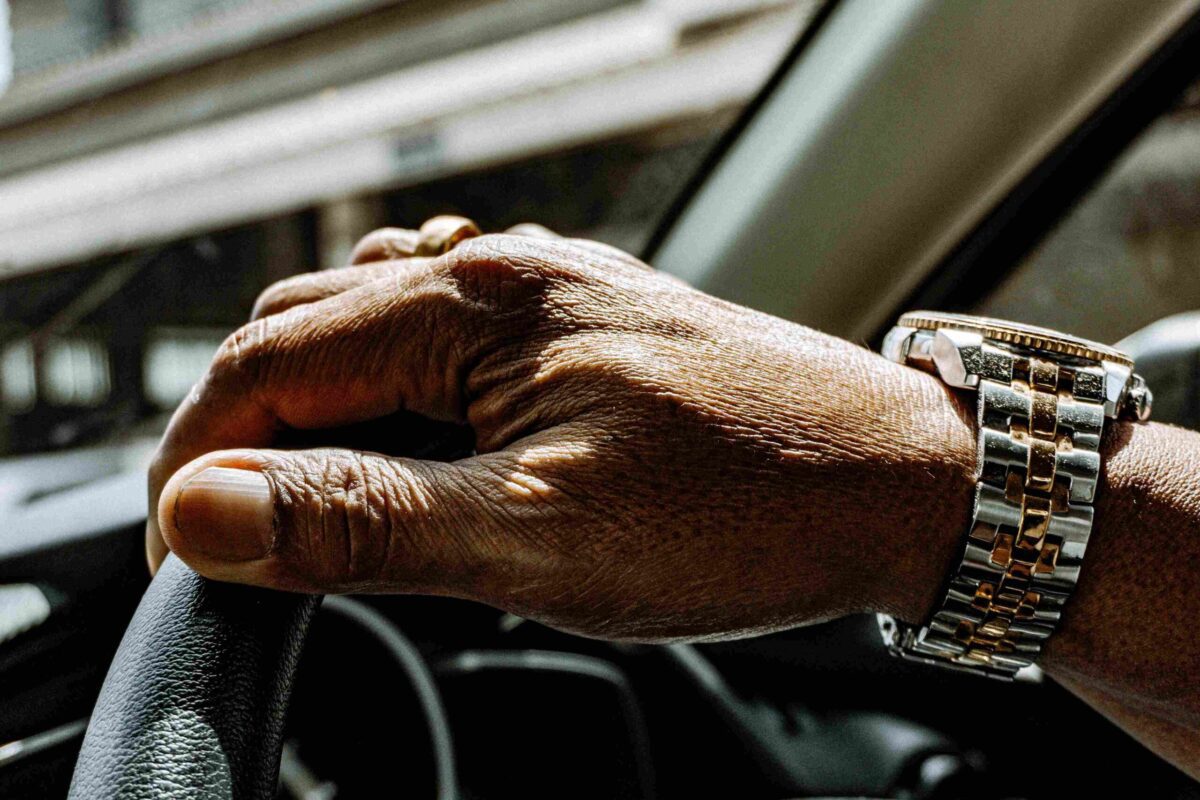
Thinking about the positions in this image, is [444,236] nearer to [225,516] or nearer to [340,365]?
[340,365]

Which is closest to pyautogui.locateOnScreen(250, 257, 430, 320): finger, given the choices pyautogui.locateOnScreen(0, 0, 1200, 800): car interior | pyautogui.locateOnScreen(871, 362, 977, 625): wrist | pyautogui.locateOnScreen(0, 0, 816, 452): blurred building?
pyautogui.locateOnScreen(0, 0, 1200, 800): car interior

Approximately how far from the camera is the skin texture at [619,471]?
0.83 meters

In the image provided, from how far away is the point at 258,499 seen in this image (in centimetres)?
79

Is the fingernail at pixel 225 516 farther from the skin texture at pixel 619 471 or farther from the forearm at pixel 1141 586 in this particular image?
the forearm at pixel 1141 586

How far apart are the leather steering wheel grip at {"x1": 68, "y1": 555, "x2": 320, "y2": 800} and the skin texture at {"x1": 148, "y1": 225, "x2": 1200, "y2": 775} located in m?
0.04

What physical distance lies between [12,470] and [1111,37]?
2.66m

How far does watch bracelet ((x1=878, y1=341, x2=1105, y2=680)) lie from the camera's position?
3.13 ft

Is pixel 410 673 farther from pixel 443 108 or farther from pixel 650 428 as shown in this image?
pixel 443 108

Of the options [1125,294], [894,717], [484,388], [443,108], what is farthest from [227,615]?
[1125,294]

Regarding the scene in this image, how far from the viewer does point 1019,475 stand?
96cm

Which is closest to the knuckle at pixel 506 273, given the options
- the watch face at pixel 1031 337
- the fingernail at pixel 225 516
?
the fingernail at pixel 225 516

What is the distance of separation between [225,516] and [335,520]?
0.29ft

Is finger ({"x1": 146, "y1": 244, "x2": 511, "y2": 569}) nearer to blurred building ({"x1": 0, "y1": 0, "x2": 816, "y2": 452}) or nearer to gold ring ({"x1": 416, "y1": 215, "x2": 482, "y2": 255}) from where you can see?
gold ring ({"x1": 416, "y1": 215, "x2": 482, "y2": 255})

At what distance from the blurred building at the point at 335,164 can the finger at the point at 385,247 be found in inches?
52.2
